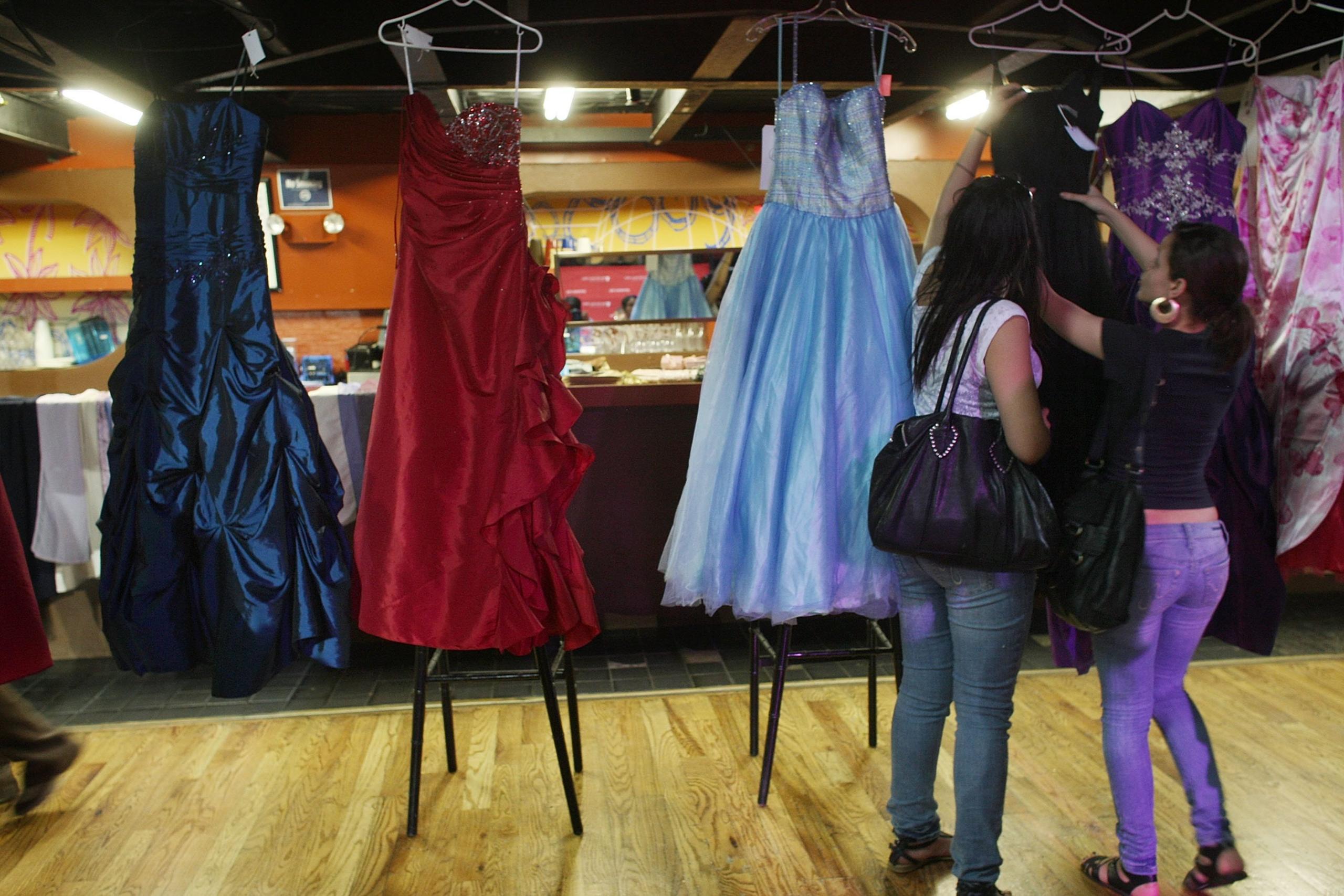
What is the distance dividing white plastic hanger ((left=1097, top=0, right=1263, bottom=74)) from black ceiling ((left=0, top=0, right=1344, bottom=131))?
0.02 m

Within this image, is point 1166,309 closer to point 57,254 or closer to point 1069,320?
point 1069,320

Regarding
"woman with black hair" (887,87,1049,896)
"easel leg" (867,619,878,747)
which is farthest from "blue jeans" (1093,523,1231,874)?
"easel leg" (867,619,878,747)

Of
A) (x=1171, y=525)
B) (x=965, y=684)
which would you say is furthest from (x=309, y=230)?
(x=1171, y=525)

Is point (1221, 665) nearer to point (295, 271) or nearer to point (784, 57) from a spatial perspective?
point (784, 57)

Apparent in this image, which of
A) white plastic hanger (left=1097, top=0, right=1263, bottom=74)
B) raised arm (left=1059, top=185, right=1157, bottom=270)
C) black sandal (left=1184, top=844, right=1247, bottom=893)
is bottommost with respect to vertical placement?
black sandal (left=1184, top=844, right=1247, bottom=893)

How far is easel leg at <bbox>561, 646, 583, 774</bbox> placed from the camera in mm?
2383

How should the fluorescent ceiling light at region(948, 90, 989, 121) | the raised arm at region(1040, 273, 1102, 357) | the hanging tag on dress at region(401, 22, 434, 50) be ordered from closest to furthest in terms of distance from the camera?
the raised arm at region(1040, 273, 1102, 357), the hanging tag on dress at region(401, 22, 434, 50), the fluorescent ceiling light at region(948, 90, 989, 121)

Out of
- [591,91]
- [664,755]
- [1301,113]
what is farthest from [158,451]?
[591,91]

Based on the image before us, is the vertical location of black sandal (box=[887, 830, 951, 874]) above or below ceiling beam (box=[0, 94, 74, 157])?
below

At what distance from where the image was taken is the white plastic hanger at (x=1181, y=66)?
232 cm

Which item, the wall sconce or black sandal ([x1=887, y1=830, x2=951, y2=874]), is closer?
black sandal ([x1=887, y1=830, x2=951, y2=874])

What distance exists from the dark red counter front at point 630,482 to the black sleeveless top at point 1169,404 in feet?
5.19

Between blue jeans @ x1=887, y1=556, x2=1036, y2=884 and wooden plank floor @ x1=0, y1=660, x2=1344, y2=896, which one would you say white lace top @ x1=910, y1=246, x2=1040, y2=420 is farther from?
wooden plank floor @ x1=0, y1=660, x2=1344, y2=896

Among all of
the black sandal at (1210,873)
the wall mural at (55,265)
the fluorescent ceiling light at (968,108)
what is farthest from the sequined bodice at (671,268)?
the black sandal at (1210,873)
